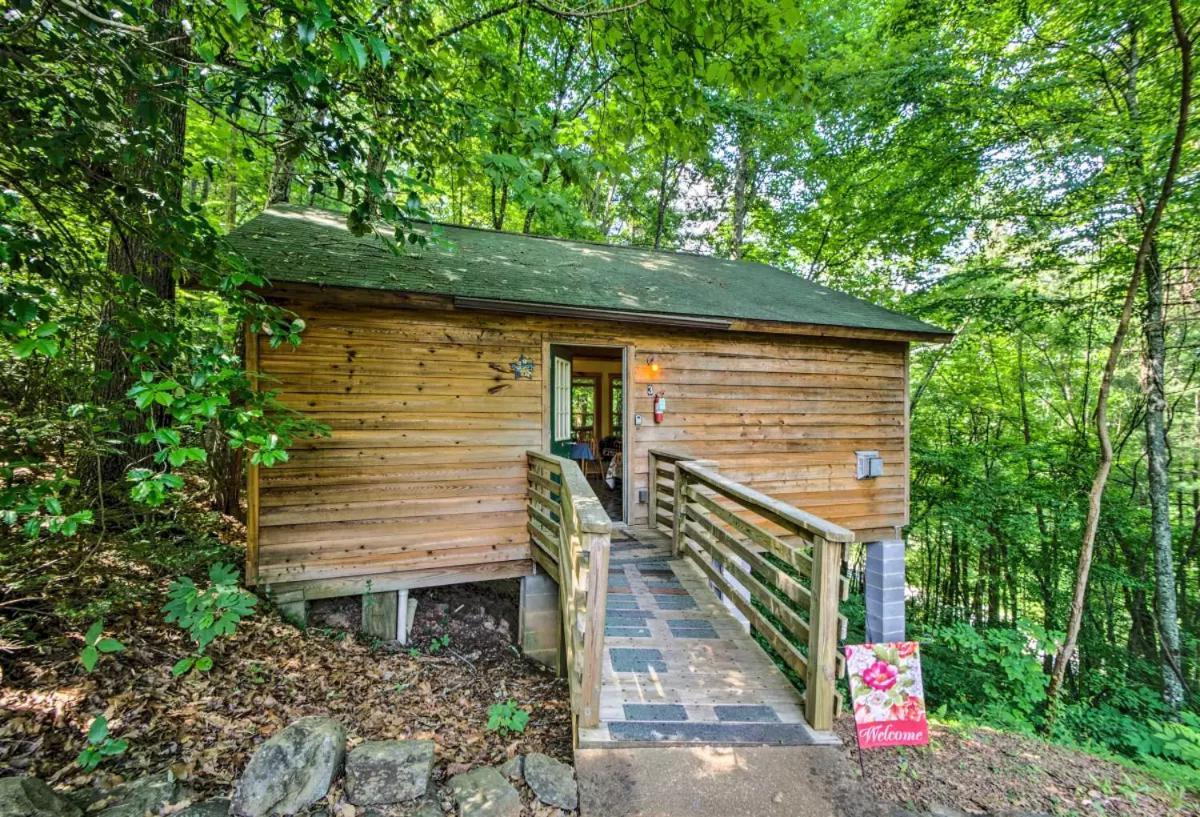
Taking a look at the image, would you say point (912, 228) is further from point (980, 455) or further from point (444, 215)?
point (444, 215)

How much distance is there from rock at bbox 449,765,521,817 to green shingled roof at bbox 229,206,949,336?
3076 mm

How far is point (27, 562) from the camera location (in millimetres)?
2762

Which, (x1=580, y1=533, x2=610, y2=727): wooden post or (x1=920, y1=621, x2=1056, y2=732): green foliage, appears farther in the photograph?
(x1=920, y1=621, x2=1056, y2=732): green foliage

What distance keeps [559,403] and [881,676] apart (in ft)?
13.2

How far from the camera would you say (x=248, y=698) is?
3.05m

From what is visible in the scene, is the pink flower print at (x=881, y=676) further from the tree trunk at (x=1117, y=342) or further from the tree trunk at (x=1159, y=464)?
the tree trunk at (x=1159, y=464)

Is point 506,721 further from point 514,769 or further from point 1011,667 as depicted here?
point 1011,667

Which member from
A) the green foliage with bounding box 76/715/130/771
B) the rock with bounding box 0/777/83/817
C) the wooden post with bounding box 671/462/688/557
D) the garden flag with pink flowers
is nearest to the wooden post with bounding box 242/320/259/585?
the green foliage with bounding box 76/715/130/771

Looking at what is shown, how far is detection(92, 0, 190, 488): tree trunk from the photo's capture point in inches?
87.4

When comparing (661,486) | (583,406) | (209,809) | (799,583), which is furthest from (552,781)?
(583,406)

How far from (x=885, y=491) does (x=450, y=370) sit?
6.27 meters

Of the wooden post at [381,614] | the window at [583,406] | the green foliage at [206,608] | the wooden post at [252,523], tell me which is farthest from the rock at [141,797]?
the window at [583,406]

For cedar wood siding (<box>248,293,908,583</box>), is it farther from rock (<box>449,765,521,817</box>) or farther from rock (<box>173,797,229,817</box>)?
rock (<box>449,765,521,817</box>)

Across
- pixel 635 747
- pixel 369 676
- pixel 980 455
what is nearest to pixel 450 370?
pixel 369 676
